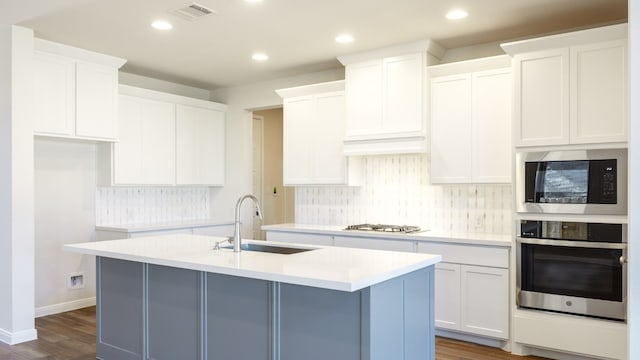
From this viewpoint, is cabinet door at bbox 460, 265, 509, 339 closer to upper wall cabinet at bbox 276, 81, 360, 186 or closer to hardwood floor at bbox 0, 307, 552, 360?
hardwood floor at bbox 0, 307, 552, 360

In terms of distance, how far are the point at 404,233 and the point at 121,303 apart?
2.33 meters

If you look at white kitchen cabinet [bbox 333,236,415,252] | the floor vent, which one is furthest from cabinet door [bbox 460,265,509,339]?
the floor vent

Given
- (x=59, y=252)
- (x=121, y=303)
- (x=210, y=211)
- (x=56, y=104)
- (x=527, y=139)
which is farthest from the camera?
(x=210, y=211)

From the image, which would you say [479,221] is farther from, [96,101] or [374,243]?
[96,101]

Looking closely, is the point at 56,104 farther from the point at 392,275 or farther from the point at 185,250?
the point at 392,275

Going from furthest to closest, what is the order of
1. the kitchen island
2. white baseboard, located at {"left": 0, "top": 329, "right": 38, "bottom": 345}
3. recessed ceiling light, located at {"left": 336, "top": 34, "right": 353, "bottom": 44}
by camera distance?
recessed ceiling light, located at {"left": 336, "top": 34, "right": 353, "bottom": 44}, white baseboard, located at {"left": 0, "top": 329, "right": 38, "bottom": 345}, the kitchen island

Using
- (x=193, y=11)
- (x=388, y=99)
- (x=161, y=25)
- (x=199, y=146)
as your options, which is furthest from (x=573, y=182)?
(x=199, y=146)

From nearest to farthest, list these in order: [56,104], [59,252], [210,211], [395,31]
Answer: [395,31] → [56,104] → [59,252] → [210,211]

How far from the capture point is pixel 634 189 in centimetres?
218

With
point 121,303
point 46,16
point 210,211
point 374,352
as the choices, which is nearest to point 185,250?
point 121,303

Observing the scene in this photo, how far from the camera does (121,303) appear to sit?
336cm

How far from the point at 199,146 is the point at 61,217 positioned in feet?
5.73

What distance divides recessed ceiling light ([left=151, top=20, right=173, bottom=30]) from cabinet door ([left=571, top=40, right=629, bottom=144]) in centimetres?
305

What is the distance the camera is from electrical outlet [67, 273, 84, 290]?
495 centimetres
